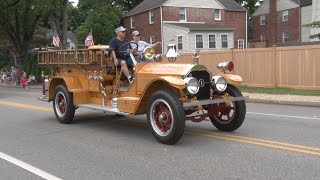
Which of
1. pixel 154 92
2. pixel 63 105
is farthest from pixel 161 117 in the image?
pixel 63 105

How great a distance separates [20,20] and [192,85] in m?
33.7

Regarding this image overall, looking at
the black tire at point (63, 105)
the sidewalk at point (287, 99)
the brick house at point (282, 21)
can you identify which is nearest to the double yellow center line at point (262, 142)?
the black tire at point (63, 105)

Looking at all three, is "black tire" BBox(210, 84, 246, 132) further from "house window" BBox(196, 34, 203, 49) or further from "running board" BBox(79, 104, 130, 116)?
"house window" BBox(196, 34, 203, 49)

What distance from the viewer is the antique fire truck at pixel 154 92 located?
26.6 ft

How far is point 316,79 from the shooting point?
63.4ft

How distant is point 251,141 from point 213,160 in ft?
4.94

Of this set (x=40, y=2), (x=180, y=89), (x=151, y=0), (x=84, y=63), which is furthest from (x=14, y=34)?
(x=180, y=89)

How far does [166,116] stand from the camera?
26.9 feet

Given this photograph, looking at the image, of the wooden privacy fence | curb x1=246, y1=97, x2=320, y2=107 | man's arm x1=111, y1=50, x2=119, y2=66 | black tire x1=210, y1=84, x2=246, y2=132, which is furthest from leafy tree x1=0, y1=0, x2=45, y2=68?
black tire x1=210, y1=84, x2=246, y2=132

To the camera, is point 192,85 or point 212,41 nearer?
point 192,85

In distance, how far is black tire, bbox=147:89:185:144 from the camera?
7848 mm

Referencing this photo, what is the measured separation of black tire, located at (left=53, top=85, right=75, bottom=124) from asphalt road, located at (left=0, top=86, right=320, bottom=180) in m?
0.24

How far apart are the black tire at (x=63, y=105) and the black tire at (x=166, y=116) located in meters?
3.14

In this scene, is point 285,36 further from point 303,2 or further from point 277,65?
point 277,65
